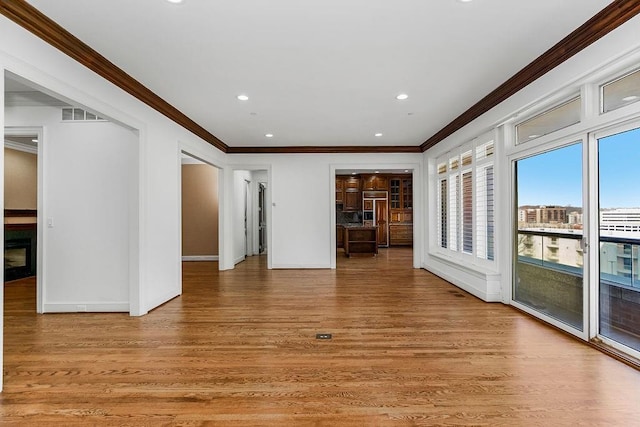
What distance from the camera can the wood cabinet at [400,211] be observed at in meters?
11.7

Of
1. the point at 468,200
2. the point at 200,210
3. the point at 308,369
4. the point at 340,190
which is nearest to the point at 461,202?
the point at 468,200

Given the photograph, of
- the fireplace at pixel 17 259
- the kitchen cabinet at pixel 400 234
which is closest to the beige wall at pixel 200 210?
the fireplace at pixel 17 259

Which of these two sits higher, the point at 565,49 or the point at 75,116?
the point at 565,49

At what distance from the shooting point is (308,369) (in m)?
2.48

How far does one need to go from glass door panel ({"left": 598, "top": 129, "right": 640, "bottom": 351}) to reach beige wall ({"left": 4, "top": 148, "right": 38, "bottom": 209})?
343 inches

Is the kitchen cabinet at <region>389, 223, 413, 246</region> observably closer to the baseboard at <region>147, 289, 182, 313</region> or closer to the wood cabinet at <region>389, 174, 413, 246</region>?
the wood cabinet at <region>389, 174, 413, 246</region>

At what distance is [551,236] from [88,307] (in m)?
5.54

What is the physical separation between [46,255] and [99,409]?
2.91m

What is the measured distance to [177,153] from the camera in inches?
192

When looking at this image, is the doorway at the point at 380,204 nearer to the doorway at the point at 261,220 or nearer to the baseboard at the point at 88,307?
Answer: the doorway at the point at 261,220

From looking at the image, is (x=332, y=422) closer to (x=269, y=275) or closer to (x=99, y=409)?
(x=99, y=409)

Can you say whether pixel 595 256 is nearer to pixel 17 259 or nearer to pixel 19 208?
pixel 17 259

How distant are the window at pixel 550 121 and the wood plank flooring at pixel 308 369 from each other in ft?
6.95

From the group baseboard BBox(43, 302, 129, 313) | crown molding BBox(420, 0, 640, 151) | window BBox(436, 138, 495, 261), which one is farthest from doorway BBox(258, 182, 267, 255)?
crown molding BBox(420, 0, 640, 151)
